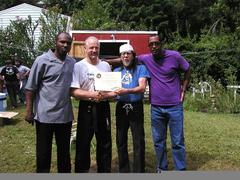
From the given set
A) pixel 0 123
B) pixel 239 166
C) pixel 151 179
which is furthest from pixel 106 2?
pixel 151 179

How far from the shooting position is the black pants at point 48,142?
5.77 meters

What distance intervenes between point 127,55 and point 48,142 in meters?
1.40

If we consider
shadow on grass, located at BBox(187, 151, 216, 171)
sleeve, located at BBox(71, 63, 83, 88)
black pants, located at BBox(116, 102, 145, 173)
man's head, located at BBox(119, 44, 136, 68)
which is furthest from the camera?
shadow on grass, located at BBox(187, 151, 216, 171)

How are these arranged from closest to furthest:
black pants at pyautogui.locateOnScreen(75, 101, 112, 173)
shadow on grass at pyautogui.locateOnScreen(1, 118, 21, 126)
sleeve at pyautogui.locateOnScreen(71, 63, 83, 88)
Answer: sleeve at pyautogui.locateOnScreen(71, 63, 83, 88) → black pants at pyautogui.locateOnScreen(75, 101, 112, 173) → shadow on grass at pyautogui.locateOnScreen(1, 118, 21, 126)

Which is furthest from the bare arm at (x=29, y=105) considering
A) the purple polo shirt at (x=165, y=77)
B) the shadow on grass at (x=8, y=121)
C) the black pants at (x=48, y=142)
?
the shadow on grass at (x=8, y=121)

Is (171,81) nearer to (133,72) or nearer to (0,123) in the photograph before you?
(133,72)

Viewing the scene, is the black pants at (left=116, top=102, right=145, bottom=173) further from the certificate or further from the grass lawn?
the grass lawn

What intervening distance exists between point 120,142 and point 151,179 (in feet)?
9.19

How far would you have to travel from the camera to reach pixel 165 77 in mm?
6320

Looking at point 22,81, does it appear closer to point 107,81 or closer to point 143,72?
point 143,72

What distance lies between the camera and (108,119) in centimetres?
607

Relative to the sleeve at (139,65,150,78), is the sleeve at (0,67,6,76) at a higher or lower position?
lower

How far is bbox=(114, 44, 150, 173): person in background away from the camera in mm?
6098

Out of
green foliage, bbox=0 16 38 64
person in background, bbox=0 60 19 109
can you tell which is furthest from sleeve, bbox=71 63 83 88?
green foliage, bbox=0 16 38 64
